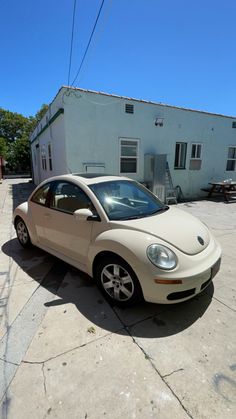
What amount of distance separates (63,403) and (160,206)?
249cm

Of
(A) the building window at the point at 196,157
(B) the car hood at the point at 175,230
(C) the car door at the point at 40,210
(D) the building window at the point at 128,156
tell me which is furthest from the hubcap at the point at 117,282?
(A) the building window at the point at 196,157

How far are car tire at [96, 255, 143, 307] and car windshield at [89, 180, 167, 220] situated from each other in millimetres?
561

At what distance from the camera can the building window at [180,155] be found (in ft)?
33.5

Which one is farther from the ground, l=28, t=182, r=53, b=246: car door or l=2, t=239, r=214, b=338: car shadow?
l=28, t=182, r=53, b=246: car door

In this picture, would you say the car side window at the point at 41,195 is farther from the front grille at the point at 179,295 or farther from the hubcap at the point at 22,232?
the front grille at the point at 179,295

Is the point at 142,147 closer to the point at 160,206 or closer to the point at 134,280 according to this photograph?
the point at 160,206

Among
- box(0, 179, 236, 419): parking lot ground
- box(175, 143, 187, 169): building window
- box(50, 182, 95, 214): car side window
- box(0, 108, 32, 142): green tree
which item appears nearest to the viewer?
box(0, 179, 236, 419): parking lot ground

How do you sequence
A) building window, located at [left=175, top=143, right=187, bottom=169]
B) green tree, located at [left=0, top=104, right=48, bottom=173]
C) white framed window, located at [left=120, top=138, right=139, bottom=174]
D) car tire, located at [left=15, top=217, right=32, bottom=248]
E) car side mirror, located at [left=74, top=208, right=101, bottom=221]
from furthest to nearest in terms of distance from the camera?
green tree, located at [left=0, top=104, right=48, bottom=173], building window, located at [left=175, top=143, right=187, bottom=169], white framed window, located at [left=120, top=138, right=139, bottom=174], car tire, located at [left=15, top=217, right=32, bottom=248], car side mirror, located at [left=74, top=208, right=101, bottom=221]

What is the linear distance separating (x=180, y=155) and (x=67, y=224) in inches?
339

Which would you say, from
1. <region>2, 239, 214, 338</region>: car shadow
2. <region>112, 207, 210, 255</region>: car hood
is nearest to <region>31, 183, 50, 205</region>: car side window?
<region>2, 239, 214, 338</region>: car shadow

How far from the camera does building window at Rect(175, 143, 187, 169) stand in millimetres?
10219

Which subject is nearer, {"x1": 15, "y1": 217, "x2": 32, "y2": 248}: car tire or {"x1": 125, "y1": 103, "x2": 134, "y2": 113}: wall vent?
{"x1": 15, "y1": 217, "x2": 32, "y2": 248}: car tire

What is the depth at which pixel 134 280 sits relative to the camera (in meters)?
2.33

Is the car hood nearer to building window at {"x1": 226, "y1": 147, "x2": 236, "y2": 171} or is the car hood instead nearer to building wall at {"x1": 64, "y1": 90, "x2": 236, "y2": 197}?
building wall at {"x1": 64, "y1": 90, "x2": 236, "y2": 197}
